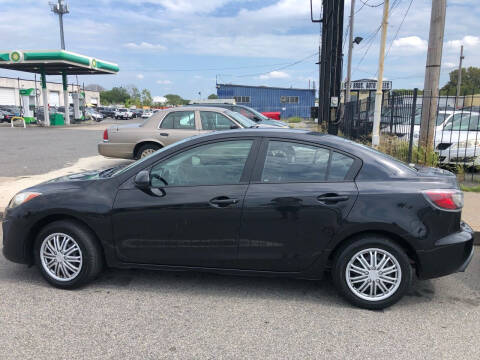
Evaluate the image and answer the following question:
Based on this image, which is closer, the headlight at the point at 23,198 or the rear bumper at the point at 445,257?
the rear bumper at the point at 445,257

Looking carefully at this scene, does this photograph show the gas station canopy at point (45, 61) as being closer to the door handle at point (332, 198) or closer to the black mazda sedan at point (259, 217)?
the black mazda sedan at point (259, 217)

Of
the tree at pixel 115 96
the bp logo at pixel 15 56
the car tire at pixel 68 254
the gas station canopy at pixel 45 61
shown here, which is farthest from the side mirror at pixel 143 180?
the tree at pixel 115 96

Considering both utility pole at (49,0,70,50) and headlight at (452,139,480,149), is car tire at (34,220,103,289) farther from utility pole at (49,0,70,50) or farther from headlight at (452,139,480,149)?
utility pole at (49,0,70,50)

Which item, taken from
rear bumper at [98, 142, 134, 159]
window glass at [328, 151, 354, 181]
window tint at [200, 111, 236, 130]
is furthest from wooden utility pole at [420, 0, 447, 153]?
rear bumper at [98, 142, 134, 159]

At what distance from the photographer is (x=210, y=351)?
9.57 feet

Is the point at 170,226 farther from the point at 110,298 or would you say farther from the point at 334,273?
the point at 334,273

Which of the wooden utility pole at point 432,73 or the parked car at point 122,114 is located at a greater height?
the wooden utility pole at point 432,73

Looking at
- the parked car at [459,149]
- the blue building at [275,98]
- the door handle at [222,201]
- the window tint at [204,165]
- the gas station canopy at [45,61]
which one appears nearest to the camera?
the door handle at [222,201]

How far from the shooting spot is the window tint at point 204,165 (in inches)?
148

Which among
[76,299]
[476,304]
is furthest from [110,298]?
[476,304]

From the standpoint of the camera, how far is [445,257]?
3502 mm

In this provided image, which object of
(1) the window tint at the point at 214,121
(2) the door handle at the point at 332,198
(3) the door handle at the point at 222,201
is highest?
(1) the window tint at the point at 214,121

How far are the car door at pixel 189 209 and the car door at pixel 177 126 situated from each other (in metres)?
5.71

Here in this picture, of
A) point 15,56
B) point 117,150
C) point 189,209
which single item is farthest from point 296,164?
point 15,56
